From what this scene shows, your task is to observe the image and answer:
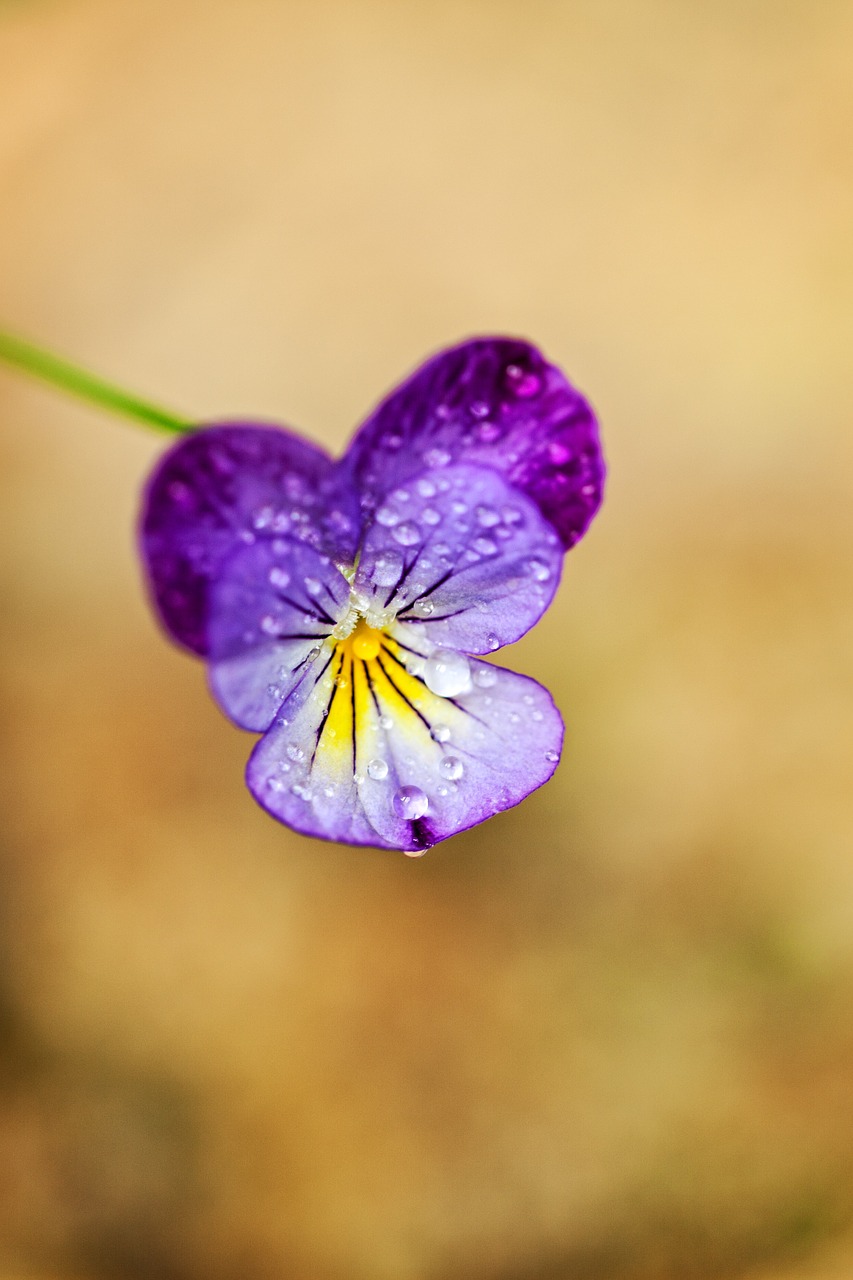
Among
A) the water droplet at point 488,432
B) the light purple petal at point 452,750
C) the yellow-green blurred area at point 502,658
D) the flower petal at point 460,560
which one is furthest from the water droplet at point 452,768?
the yellow-green blurred area at point 502,658

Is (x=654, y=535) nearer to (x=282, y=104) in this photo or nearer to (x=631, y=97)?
(x=631, y=97)

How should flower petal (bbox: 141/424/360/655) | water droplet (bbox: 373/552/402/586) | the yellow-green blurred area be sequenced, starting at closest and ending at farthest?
flower petal (bbox: 141/424/360/655) → water droplet (bbox: 373/552/402/586) → the yellow-green blurred area

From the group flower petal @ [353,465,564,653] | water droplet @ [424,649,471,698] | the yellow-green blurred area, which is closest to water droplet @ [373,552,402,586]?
flower petal @ [353,465,564,653]

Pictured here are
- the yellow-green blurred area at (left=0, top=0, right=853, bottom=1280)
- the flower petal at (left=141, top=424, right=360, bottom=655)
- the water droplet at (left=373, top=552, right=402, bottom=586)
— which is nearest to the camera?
the flower petal at (left=141, top=424, right=360, bottom=655)

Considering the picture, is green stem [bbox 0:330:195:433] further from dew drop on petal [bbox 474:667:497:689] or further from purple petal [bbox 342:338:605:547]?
dew drop on petal [bbox 474:667:497:689]

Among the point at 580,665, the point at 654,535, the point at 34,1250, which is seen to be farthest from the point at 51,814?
the point at 654,535

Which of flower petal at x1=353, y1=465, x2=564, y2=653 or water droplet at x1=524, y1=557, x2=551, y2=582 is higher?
flower petal at x1=353, y1=465, x2=564, y2=653

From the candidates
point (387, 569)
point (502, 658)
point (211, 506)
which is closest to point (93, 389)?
point (211, 506)

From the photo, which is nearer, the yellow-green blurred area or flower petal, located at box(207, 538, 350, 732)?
flower petal, located at box(207, 538, 350, 732)
